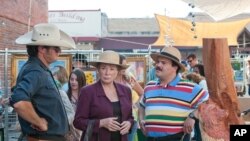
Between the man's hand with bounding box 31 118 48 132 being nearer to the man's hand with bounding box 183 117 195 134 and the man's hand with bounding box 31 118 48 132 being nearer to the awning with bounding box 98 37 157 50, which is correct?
the man's hand with bounding box 183 117 195 134

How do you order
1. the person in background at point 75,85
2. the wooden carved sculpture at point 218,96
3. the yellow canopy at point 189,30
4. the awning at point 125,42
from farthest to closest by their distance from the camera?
the awning at point 125,42 < the yellow canopy at point 189,30 < the person in background at point 75,85 < the wooden carved sculpture at point 218,96

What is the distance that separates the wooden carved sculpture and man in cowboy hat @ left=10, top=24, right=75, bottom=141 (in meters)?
1.32

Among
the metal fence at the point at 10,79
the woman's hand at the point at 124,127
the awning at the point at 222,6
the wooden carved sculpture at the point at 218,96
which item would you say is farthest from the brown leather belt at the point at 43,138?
the metal fence at the point at 10,79

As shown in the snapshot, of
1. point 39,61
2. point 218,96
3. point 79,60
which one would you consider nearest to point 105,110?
point 39,61

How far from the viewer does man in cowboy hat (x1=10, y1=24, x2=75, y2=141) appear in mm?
3711

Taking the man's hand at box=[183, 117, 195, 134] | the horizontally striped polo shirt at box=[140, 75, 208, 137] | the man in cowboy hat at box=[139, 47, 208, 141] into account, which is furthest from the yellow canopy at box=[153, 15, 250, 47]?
the man's hand at box=[183, 117, 195, 134]

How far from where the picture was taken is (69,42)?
4.38 m

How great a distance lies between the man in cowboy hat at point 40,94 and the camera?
146 inches

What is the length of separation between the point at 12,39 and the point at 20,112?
36.8ft

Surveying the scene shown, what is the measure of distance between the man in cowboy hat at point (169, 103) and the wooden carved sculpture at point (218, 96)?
1.25 m

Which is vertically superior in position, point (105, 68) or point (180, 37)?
point (180, 37)

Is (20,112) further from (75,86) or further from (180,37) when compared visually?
(180,37)

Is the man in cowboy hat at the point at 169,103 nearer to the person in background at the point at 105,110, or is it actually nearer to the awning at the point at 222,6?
the person in background at the point at 105,110

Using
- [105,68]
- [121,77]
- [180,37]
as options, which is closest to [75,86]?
[121,77]
